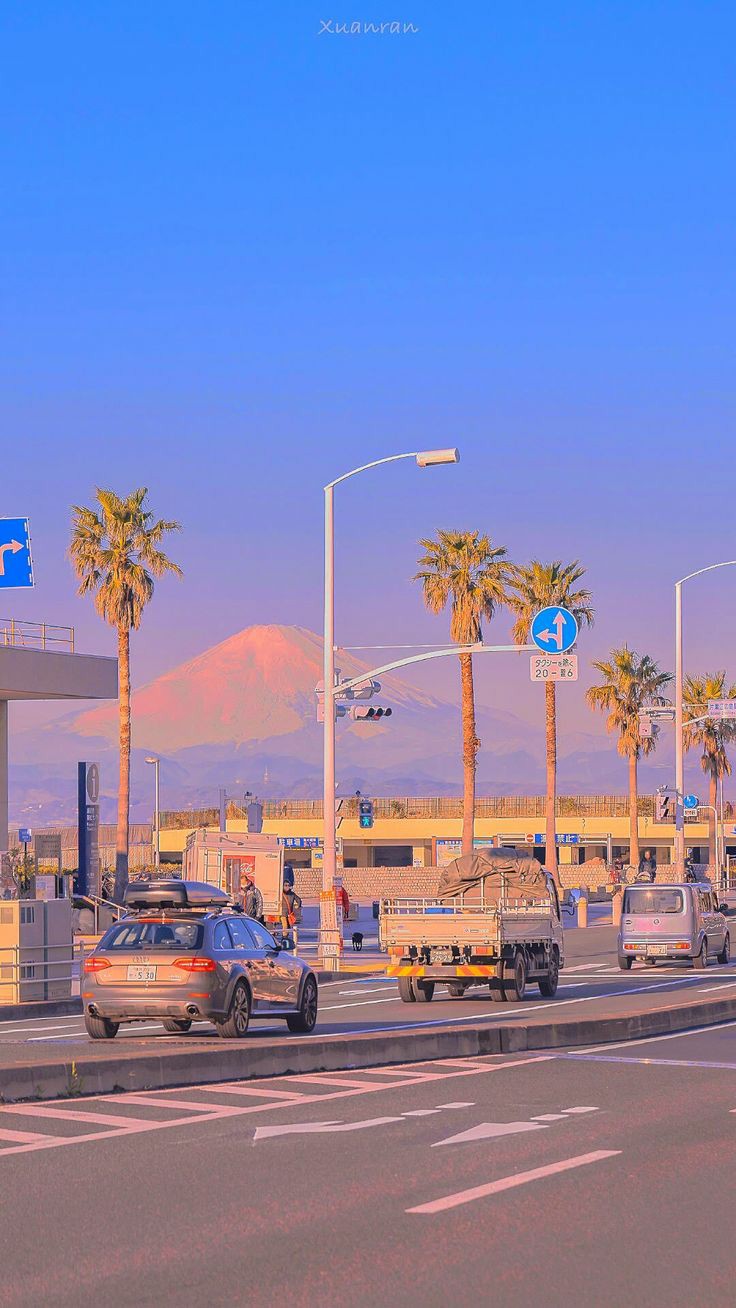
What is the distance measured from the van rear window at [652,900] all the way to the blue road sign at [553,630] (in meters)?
5.62

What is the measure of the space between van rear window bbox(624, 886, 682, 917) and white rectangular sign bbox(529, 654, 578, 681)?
17.2ft

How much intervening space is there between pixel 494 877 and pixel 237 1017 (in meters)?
12.3

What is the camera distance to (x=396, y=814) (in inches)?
5044

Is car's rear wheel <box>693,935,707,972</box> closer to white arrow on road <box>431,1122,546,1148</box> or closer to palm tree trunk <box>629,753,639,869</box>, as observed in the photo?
white arrow on road <box>431,1122,546,1148</box>

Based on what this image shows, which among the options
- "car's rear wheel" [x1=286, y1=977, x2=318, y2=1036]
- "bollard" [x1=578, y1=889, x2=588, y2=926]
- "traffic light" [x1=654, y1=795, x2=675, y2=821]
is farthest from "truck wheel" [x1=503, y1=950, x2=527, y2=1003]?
"bollard" [x1=578, y1=889, x2=588, y2=926]

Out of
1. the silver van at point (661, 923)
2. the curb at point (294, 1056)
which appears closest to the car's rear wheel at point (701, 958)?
the silver van at point (661, 923)

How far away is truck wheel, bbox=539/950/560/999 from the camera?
30.1m

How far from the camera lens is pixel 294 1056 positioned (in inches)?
676

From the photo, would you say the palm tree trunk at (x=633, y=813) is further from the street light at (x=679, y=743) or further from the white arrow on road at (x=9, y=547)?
the white arrow on road at (x=9, y=547)

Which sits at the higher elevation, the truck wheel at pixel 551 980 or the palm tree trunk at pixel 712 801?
the palm tree trunk at pixel 712 801

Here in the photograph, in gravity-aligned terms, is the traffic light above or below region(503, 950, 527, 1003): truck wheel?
above

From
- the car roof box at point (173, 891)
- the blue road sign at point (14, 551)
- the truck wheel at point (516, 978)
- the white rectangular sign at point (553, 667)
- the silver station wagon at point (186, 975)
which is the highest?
the blue road sign at point (14, 551)

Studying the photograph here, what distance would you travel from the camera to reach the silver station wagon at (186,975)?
67.4ft

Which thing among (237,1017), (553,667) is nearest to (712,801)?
(553,667)
